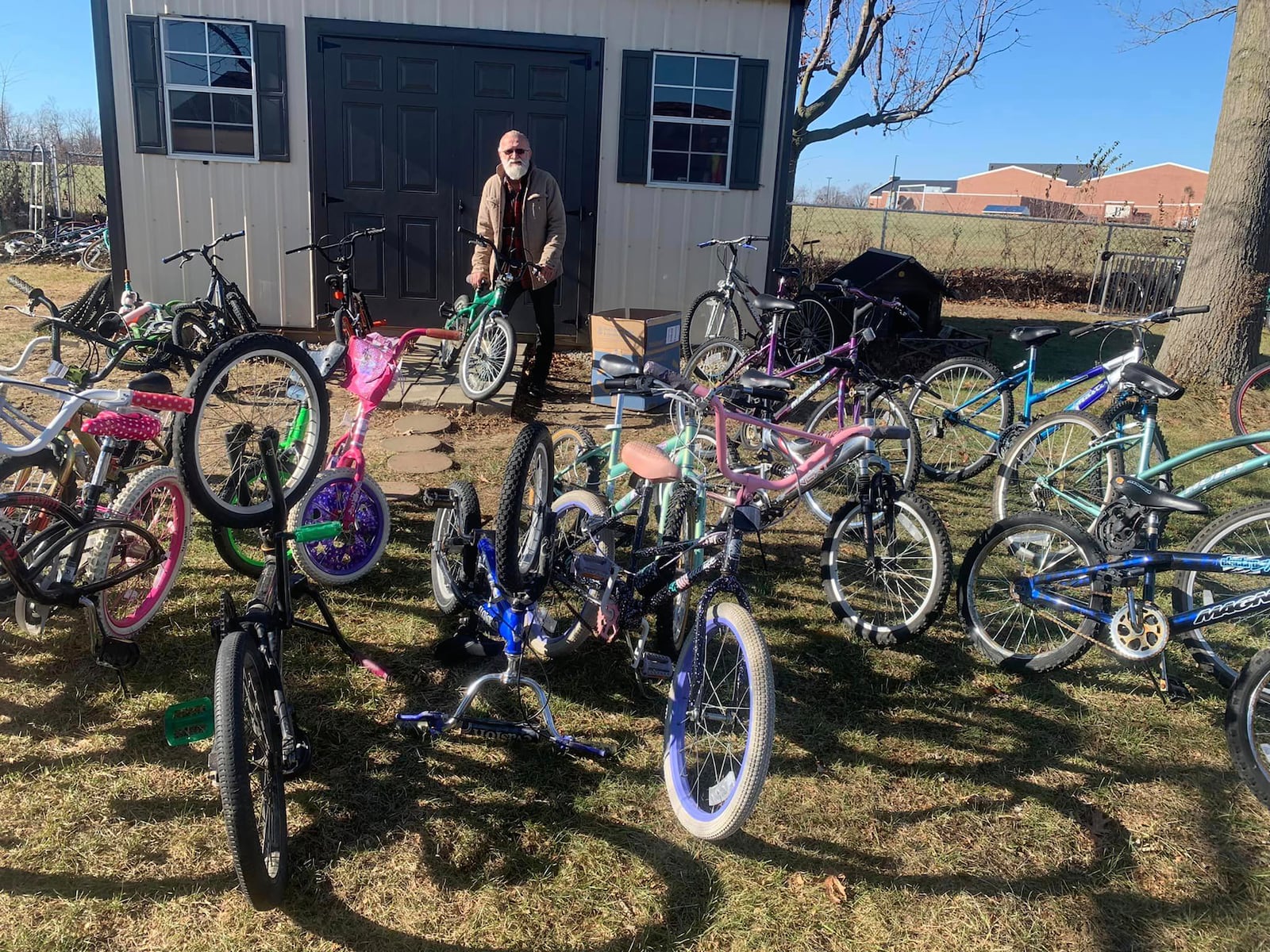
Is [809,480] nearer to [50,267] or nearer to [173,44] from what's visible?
[173,44]

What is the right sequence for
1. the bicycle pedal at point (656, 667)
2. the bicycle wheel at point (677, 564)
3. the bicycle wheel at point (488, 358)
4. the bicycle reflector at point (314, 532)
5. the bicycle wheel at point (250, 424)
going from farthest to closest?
the bicycle wheel at point (488, 358) → the bicycle wheel at point (677, 564) → the bicycle wheel at point (250, 424) → the bicycle pedal at point (656, 667) → the bicycle reflector at point (314, 532)

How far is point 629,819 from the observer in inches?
96.8

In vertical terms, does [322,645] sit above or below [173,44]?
below

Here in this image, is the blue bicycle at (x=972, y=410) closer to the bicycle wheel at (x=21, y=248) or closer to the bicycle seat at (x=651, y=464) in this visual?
the bicycle seat at (x=651, y=464)

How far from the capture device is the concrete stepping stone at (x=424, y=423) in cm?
591

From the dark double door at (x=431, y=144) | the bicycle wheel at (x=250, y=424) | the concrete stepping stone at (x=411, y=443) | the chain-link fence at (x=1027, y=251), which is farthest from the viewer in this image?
the chain-link fence at (x=1027, y=251)

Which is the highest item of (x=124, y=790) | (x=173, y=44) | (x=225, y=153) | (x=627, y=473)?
(x=173, y=44)

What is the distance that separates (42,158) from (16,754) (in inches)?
651

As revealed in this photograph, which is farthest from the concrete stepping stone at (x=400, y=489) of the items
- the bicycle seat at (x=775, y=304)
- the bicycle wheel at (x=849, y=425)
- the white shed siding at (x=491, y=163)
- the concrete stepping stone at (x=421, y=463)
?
the white shed siding at (x=491, y=163)

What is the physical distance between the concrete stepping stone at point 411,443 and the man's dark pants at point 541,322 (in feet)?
4.38

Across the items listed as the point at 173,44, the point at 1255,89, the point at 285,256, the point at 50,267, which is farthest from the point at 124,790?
the point at 50,267

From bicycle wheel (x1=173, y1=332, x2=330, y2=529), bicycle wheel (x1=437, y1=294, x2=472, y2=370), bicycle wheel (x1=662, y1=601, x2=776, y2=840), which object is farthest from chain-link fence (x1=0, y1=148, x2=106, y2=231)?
bicycle wheel (x1=662, y1=601, x2=776, y2=840)

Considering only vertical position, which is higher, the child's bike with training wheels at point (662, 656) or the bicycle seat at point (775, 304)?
the bicycle seat at point (775, 304)

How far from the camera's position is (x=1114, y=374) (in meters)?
4.05
